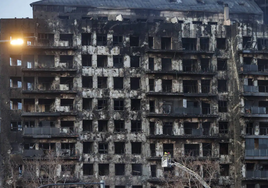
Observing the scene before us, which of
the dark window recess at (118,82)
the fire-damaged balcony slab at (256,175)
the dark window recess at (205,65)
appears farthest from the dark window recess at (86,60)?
the fire-damaged balcony slab at (256,175)

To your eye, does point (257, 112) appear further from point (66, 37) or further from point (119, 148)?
point (66, 37)

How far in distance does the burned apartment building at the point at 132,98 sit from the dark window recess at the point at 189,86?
0.15m

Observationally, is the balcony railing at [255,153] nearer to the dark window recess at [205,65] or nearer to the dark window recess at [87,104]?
the dark window recess at [205,65]

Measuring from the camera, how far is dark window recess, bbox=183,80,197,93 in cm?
10219

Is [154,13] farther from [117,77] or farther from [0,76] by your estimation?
[0,76]

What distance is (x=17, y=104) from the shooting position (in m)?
99.3

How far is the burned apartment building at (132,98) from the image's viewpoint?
9756cm

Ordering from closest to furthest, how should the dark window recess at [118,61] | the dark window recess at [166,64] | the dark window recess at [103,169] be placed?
the dark window recess at [103,169], the dark window recess at [118,61], the dark window recess at [166,64]

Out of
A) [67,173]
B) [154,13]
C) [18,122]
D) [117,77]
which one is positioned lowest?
[67,173]

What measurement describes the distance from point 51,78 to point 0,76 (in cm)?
714

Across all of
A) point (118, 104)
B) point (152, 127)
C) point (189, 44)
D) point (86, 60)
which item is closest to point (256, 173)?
point (152, 127)

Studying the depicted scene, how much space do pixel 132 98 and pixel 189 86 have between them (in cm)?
886

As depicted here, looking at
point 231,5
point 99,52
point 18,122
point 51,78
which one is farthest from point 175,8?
point 18,122

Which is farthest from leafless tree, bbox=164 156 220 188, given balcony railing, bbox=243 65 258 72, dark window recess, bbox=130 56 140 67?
dark window recess, bbox=130 56 140 67
